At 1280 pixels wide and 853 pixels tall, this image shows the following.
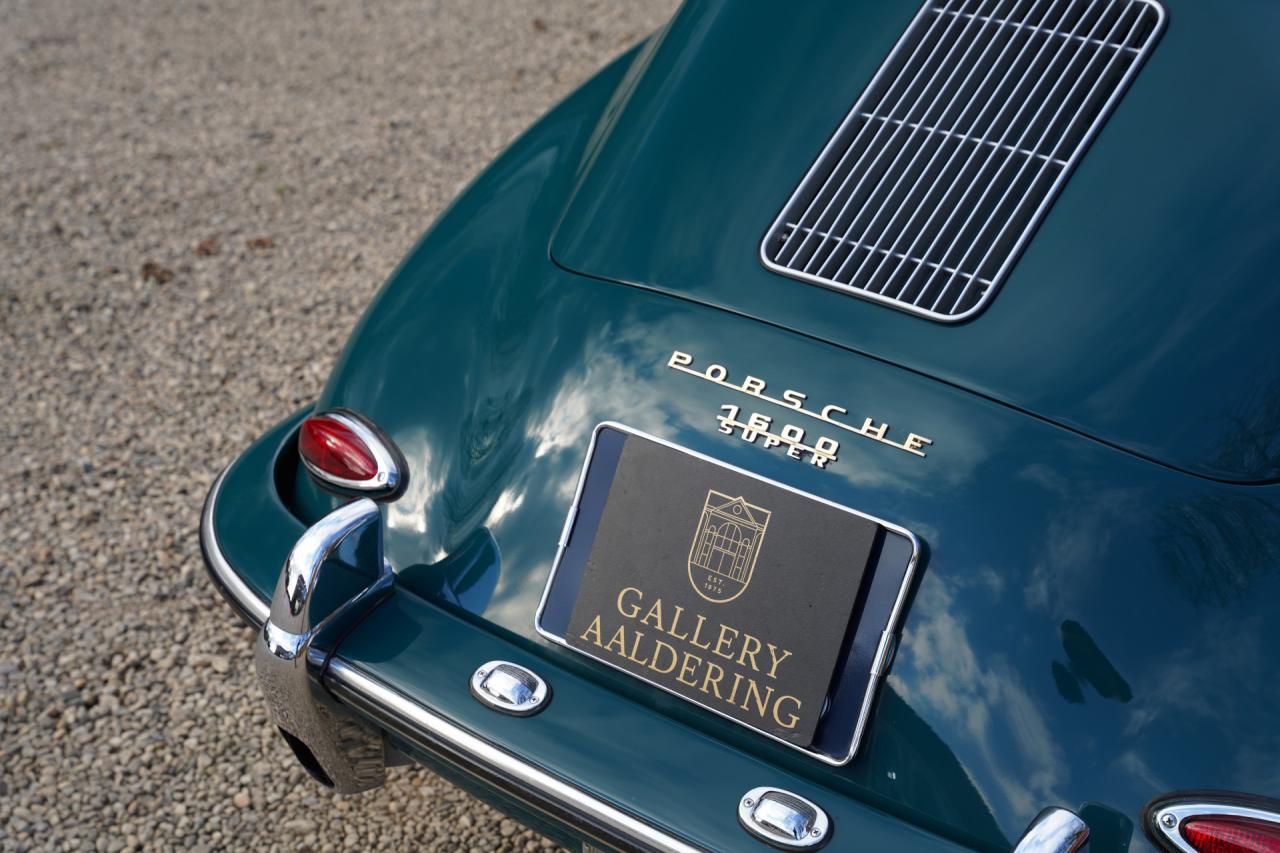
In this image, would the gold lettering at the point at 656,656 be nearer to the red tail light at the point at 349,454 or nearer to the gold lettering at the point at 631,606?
the gold lettering at the point at 631,606

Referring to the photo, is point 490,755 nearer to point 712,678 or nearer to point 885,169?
point 712,678

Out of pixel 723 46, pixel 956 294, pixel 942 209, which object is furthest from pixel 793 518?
pixel 723 46

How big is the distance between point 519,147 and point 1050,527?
4.78 feet

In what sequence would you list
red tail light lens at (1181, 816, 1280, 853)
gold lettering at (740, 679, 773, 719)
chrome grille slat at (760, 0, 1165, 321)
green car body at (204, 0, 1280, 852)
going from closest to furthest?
red tail light lens at (1181, 816, 1280, 853) < green car body at (204, 0, 1280, 852) < gold lettering at (740, 679, 773, 719) < chrome grille slat at (760, 0, 1165, 321)

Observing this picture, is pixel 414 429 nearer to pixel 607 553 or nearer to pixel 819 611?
pixel 607 553

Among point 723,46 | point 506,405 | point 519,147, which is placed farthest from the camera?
point 519,147

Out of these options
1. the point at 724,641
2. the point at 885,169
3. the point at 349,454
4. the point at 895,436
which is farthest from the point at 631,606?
the point at 885,169

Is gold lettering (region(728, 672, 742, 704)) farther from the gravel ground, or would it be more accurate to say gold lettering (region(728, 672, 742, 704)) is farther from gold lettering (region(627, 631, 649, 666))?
the gravel ground

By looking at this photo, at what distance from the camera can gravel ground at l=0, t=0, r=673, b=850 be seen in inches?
104

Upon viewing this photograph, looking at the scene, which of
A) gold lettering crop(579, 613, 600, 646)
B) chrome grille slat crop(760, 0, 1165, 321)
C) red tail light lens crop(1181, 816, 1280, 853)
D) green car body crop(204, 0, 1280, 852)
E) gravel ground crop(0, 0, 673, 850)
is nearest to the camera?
red tail light lens crop(1181, 816, 1280, 853)

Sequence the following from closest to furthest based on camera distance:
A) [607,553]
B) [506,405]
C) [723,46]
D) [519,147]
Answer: [607,553] → [506,405] → [723,46] → [519,147]

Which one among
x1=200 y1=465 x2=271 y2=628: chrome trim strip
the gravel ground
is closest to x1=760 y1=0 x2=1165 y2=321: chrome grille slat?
x1=200 y1=465 x2=271 y2=628: chrome trim strip

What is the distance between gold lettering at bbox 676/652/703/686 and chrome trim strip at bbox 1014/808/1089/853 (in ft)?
1.72

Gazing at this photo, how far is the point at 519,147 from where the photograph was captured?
2.63 m
